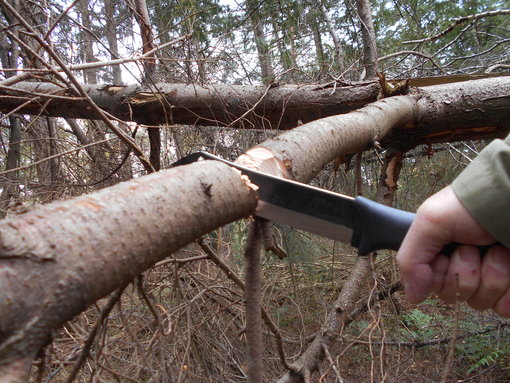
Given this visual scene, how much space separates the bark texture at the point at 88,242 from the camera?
606 millimetres

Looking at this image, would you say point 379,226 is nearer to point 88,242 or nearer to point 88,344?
point 88,242

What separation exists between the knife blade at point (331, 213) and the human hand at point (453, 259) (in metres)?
0.12

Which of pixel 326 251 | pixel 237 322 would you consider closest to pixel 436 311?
pixel 326 251

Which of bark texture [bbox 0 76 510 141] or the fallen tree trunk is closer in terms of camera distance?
the fallen tree trunk

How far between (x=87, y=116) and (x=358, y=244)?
9.20ft

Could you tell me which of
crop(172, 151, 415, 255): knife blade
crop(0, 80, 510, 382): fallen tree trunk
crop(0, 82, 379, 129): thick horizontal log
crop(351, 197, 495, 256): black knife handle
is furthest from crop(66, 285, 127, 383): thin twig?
crop(0, 82, 379, 129): thick horizontal log

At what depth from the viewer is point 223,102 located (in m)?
2.74

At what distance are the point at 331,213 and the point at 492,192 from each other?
40 cm

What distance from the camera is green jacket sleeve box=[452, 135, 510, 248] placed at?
769 mm

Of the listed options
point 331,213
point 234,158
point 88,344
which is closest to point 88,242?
point 88,344

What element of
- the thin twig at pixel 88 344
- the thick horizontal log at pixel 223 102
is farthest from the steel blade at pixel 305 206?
the thick horizontal log at pixel 223 102

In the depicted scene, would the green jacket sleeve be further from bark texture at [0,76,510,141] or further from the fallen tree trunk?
bark texture at [0,76,510,141]

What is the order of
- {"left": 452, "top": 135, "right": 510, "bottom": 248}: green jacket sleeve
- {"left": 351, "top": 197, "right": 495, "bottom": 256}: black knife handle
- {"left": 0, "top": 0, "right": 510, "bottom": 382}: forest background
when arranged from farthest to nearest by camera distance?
1. {"left": 0, "top": 0, "right": 510, "bottom": 382}: forest background
2. {"left": 351, "top": 197, "right": 495, "bottom": 256}: black knife handle
3. {"left": 452, "top": 135, "right": 510, "bottom": 248}: green jacket sleeve

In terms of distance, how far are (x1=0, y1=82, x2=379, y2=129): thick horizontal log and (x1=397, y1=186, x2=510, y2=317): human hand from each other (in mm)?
1683
